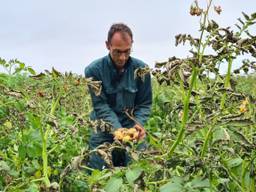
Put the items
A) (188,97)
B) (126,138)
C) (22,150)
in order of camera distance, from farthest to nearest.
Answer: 1. (22,150)
2. (126,138)
3. (188,97)

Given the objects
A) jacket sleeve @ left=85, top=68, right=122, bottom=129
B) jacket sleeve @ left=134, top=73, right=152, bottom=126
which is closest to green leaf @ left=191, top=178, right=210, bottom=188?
jacket sleeve @ left=85, top=68, right=122, bottom=129

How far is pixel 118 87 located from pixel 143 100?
0.79 ft

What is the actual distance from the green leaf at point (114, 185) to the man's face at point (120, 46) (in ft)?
8.00

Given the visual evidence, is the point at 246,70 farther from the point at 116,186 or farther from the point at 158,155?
the point at 116,186

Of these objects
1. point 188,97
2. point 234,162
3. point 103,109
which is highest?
point 188,97

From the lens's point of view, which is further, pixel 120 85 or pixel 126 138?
pixel 120 85

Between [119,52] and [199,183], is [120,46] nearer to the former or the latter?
[119,52]

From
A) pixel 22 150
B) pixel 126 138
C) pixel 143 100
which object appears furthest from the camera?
pixel 143 100

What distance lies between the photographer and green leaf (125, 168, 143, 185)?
6.25 feet

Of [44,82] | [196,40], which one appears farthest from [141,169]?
[44,82]

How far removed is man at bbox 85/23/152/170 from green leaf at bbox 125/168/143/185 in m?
2.42

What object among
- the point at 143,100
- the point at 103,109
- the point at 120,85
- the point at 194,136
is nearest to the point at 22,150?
the point at 194,136

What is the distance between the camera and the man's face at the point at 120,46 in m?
4.34

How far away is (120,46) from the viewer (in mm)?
4367
